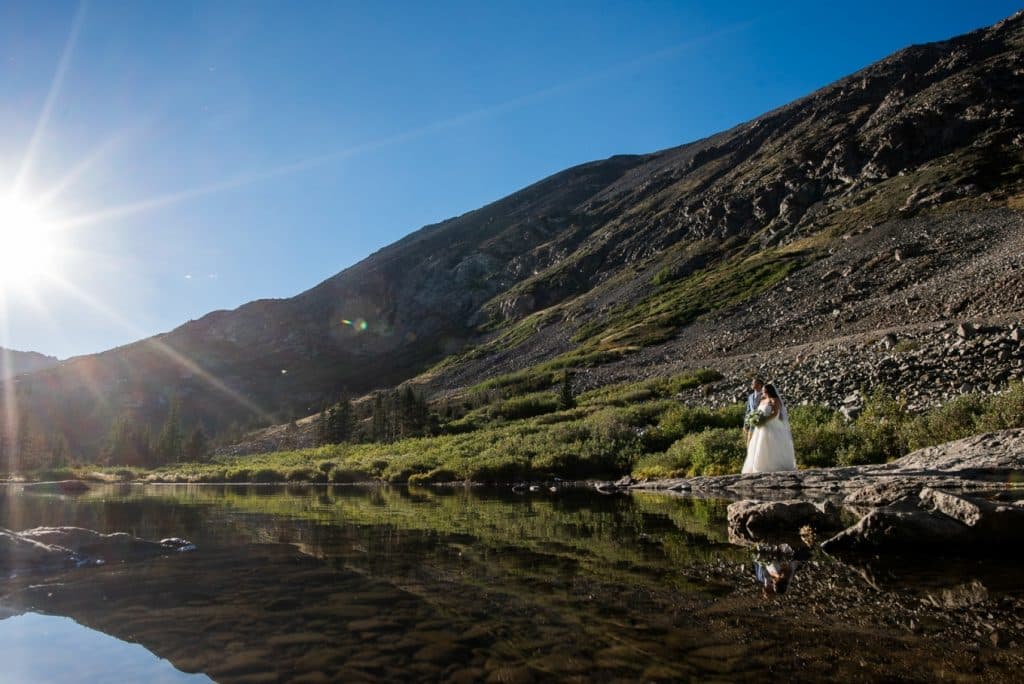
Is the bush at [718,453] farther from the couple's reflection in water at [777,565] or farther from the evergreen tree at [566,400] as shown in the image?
the evergreen tree at [566,400]

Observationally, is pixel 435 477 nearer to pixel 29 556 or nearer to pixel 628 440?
pixel 628 440

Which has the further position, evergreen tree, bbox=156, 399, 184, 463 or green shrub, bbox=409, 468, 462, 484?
evergreen tree, bbox=156, 399, 184, 463

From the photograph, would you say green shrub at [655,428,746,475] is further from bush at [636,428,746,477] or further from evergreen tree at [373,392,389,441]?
evergreen tree at [373,392,389,441]

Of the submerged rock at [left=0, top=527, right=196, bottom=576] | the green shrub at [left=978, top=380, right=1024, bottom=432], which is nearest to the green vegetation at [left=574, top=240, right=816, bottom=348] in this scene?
the green shrub at [left=978, top=380, right=1024, bottom=432]

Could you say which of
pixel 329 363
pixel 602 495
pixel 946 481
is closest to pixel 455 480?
pixel 602 495

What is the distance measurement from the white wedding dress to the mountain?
3335cm

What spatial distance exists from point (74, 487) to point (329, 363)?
15381cm

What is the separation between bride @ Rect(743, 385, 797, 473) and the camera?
17484 mm

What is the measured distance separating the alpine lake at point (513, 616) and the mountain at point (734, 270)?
1720 inches

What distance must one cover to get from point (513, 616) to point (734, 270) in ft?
330

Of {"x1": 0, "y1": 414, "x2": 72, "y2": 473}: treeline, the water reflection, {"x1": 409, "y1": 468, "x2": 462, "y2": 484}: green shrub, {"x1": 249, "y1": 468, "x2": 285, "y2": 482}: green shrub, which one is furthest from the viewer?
{"x1": 0, "y1": 414, "x2": 72, "y2": 473}: treeline

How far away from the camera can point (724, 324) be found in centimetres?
7212

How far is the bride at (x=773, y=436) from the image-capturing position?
1748cm

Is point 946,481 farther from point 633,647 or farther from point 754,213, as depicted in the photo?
point 754,213
